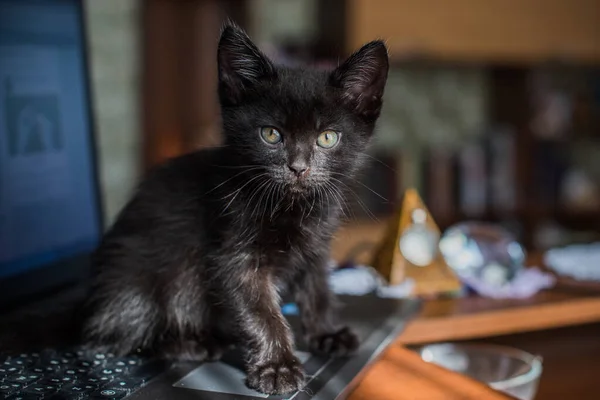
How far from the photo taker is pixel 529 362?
99 cm

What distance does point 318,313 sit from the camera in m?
1.04

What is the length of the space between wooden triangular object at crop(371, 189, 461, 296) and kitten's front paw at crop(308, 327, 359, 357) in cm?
31

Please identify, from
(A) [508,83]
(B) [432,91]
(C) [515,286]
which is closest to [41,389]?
(C) [515,286]

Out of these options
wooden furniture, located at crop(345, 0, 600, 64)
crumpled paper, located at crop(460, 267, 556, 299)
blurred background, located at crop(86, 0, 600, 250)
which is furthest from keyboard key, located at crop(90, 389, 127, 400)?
wooden furniture, located at crop(345, 0, 600, 64)

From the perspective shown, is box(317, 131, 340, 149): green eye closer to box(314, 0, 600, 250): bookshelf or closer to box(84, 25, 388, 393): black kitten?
box(84, 25, 388, 393): black kitten

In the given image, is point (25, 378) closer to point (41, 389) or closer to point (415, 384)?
point (41, 389)

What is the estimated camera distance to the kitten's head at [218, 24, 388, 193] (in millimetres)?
919

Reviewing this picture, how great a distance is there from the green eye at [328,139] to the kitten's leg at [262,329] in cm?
19

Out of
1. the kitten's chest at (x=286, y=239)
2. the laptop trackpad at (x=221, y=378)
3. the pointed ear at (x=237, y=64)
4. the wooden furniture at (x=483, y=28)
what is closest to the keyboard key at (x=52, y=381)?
the laptop trackpad at (x=221, y=378)

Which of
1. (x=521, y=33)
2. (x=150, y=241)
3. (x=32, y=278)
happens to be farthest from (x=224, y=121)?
(x=521, y=33)

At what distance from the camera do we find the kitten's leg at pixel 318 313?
0.97m

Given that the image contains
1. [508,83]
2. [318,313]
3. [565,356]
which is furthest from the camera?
[508,83]

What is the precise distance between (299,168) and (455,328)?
1.42 ft

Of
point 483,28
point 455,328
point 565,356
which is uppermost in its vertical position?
point 483,28
